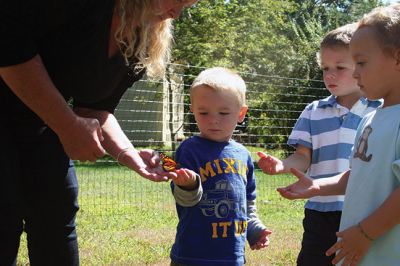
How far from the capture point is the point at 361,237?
198cm

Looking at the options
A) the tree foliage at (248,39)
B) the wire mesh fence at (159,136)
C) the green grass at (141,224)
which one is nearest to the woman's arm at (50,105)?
the green grass at (141,224)

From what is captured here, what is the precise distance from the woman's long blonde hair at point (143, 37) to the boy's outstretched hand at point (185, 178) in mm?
466

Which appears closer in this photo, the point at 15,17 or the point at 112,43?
the point at 15,17

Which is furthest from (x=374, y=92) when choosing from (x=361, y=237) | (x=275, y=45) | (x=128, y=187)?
(x=275, y=45)

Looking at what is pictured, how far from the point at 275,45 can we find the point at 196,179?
16929 millimetres

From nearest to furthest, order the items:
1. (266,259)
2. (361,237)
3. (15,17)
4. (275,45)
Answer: (15,17) < (361,237) < (266,259) < (275,45)

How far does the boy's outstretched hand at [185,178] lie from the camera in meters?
2.30

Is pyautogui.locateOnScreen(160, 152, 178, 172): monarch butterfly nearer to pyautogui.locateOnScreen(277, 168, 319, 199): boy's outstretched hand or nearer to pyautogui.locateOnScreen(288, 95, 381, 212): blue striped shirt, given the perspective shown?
pyautogui.locateOnScreen(277, 168, 319, 199): boy's outstretched hand

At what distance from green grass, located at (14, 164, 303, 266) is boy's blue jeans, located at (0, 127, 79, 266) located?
1781mm

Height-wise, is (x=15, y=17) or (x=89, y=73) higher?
(x=15, y=17)

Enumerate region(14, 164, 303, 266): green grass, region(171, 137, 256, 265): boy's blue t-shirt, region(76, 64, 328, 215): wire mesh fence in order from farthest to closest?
region(76, 64, 328, 215): wire mesh fence
region(14, 164, 303, 266): green grass
region(171, 137, 256, 265): boy's blue t-shirt

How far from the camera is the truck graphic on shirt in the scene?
2512mm

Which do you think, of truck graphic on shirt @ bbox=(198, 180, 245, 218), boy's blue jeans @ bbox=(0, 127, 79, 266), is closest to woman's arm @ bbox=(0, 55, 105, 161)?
boy's blue jeans @ bbox=(0, 127, 79, 266)

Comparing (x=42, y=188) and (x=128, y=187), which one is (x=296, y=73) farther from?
(x=42, y=188)
